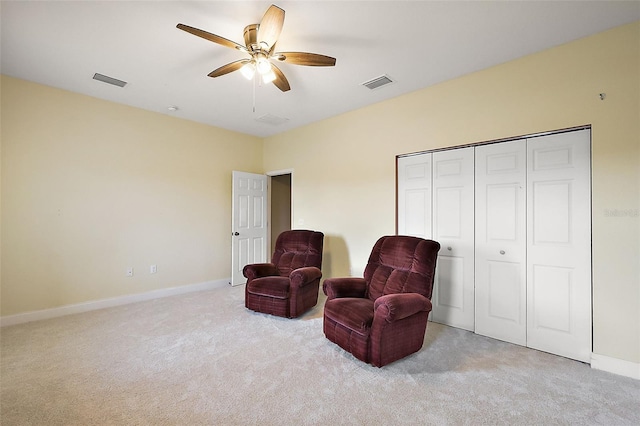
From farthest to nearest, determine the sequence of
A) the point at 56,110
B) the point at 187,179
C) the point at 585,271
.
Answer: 1. the point at 187,179
2. the point at 56,110
3. the point at 585,271

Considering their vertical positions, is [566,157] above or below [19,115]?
below

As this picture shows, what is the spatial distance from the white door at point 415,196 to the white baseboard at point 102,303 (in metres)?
3.37

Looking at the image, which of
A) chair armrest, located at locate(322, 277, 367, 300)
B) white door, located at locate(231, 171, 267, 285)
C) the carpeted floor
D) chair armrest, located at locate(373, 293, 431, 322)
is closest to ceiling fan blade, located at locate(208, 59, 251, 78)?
chair armrest, located at locate(322, 277, 367, 300)

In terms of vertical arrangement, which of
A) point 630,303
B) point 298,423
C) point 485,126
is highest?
point 485,126

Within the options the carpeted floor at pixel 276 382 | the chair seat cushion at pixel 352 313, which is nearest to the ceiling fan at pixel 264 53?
the chair seat cushion at pixel 352 313

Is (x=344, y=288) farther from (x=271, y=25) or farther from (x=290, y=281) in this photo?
(x=271, y=25)

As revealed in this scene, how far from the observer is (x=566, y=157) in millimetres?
2504

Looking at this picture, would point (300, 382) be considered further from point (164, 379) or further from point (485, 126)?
point (485, 126)

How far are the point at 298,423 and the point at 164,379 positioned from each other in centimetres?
113

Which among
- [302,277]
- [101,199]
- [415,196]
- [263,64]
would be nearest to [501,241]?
[415,196]

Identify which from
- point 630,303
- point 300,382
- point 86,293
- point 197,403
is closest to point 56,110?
point 86,293

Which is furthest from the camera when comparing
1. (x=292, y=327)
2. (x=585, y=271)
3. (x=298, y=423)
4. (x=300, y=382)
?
(x=292, y=327)

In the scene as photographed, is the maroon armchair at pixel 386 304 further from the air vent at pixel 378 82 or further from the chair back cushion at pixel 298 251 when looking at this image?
the air vent at pixel 378 82

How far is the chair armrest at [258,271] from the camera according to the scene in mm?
3697
